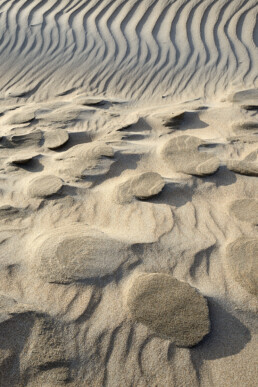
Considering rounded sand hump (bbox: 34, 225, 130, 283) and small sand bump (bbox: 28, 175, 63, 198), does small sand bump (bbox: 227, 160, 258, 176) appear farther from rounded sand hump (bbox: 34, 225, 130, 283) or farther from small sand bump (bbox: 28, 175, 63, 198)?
small sand bump (bbox: 28, 175, 63, 198)

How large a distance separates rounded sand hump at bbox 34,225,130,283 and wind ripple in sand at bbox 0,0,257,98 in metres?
2.38

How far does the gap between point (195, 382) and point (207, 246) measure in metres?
0.65

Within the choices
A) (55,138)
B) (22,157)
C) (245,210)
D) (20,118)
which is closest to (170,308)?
(245,210)

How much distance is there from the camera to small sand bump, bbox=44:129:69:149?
2.54m

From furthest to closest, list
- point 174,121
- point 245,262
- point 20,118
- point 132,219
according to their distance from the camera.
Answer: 1. point 20,118
2. point 174,121
3. point 132,219
4. point 245,262

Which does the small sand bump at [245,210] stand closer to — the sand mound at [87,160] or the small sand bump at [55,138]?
the sand mound at [87,160]

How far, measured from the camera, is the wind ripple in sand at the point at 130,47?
3695mm

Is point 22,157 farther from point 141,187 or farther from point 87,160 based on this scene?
point 141,187

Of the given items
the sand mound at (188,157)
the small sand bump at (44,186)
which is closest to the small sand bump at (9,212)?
the small sand bump at (44,186)

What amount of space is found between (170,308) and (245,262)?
1.49 feet

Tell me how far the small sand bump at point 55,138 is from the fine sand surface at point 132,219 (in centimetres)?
2

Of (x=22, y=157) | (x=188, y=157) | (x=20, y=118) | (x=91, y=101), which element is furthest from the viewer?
(x=91, y=101)

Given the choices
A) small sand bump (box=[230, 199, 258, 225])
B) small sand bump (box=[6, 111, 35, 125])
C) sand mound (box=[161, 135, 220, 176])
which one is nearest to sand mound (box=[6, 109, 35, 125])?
small sand bump (box=[6, 111, 35, 125])

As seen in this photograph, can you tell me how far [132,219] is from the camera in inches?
70.6
